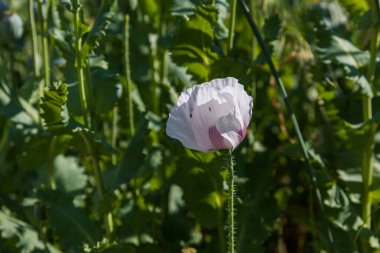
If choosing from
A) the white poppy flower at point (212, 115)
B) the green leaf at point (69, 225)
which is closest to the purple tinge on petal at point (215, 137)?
the white poppy flower at point (212, 115)

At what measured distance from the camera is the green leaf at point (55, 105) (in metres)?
1.16

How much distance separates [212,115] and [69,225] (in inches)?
23.3

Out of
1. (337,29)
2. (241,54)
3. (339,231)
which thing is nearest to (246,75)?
(337,29)

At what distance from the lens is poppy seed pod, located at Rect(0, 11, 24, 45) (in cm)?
165

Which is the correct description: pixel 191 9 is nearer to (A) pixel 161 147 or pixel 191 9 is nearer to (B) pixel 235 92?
(A) pixel 161 147

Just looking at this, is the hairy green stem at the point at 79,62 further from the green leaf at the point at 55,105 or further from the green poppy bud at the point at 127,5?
the green poppy bud at the point at 127,5

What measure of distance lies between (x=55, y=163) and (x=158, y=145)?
9.9 inches

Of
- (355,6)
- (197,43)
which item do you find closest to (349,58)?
(355,6)

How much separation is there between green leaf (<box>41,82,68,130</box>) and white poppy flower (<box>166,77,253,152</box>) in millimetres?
277

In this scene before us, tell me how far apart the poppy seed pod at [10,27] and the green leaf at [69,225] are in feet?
1.43

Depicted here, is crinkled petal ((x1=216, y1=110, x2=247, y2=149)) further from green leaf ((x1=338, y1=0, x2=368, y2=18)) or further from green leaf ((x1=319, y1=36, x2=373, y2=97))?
green leaf ((x1=338, y1=0, x2=368, y2=18))

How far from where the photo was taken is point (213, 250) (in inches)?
62.0

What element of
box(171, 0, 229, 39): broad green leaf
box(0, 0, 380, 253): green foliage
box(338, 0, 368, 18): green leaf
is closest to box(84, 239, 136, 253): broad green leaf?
box(0, 0, 380, 253): green foliage

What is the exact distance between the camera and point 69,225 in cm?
141
